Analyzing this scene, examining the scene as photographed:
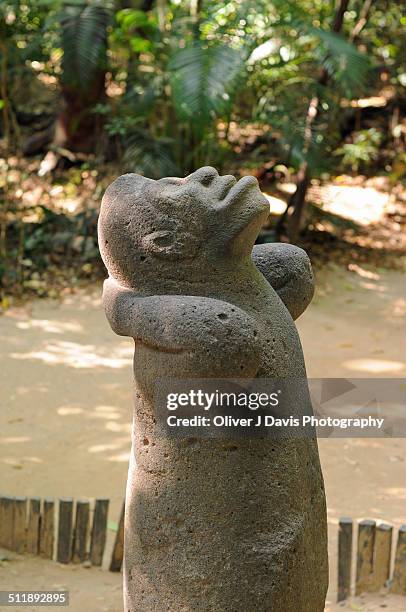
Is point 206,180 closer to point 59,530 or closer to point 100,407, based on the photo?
point 59,530

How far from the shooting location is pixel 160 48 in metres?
8.84

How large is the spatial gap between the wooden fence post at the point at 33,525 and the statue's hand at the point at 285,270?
179cm

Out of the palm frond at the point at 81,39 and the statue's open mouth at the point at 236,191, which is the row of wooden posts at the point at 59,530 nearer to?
the statue's open mouth at the point at 236,191

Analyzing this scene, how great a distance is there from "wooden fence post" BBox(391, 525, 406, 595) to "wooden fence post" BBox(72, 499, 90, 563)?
1284 mm

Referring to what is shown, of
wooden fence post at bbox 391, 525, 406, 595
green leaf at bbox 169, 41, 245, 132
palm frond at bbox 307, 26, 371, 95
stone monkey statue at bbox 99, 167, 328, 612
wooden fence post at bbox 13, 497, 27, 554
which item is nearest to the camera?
stone monkey statue at bbox 99, 167, 328, 612

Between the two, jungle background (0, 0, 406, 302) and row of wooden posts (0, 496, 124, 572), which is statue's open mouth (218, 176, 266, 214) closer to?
row of wooden posts (0, 496, 124, 572)

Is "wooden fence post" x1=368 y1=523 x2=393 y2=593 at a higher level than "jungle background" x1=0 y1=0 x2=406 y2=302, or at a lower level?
lower

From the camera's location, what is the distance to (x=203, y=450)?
2.33 meters

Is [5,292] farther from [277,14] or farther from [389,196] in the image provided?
[389,196]

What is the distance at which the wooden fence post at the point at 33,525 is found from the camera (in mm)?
3883

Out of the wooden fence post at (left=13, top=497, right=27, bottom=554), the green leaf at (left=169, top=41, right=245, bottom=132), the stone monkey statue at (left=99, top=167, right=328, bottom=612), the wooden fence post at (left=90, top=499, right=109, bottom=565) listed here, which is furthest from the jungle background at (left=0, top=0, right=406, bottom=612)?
the stone monkey statue at (left=99, top=167, right=328, bottom=612)

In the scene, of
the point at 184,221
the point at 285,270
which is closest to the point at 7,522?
the point at 285,270

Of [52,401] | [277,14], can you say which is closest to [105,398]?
[52,401]

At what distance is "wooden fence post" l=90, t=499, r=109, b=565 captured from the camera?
3801 millimetres
